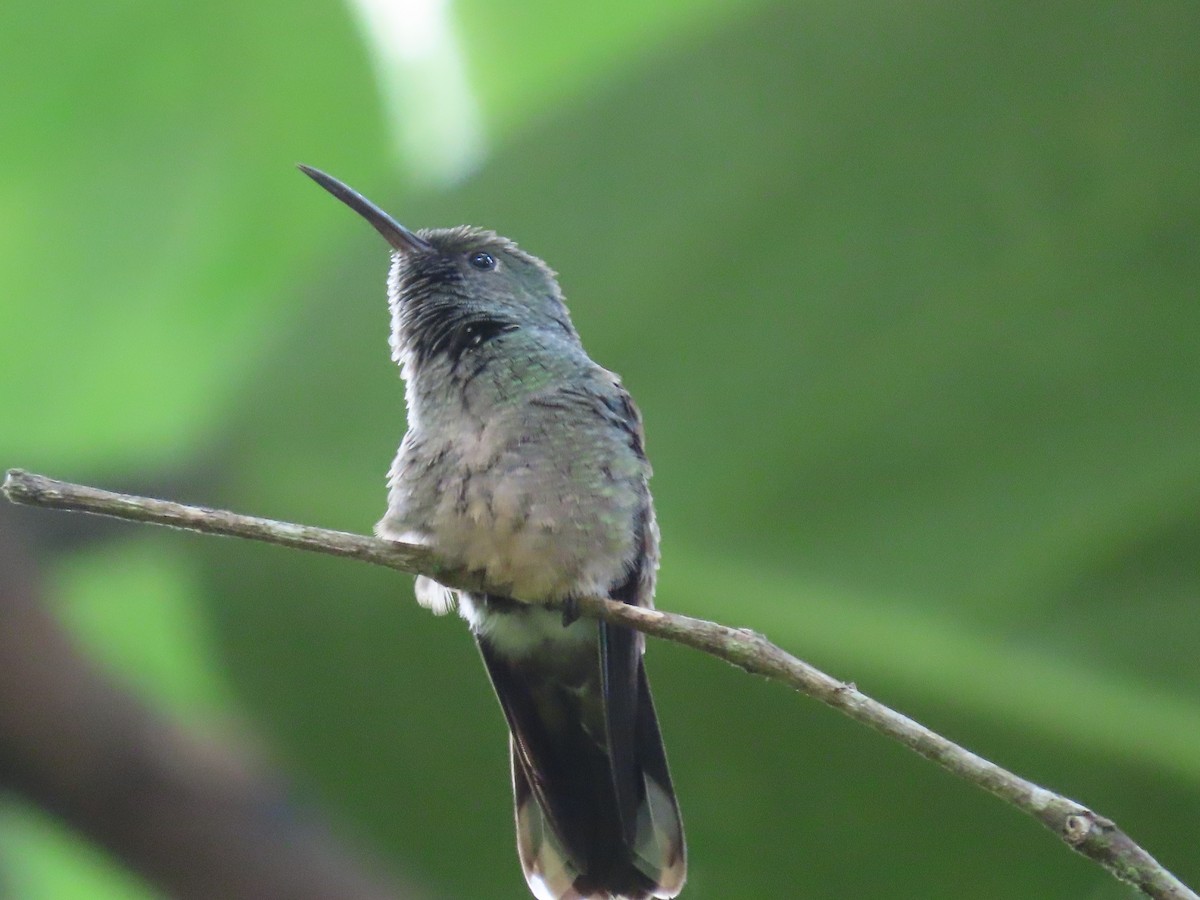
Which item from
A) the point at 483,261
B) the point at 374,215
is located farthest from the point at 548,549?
the point at 483,261

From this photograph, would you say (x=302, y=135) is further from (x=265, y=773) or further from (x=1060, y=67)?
(x=1060, y=67)

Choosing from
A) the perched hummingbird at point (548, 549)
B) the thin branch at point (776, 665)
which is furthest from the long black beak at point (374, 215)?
the thin branch at point (776, 665)

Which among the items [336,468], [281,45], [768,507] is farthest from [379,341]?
[768,507]

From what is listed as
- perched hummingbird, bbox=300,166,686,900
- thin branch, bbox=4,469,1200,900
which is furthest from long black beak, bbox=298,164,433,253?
thin branch, bbox=4,469,1200,900

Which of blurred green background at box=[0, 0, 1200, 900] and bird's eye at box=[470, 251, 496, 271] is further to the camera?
bird's eye at box=[470, 251, 496, 271]

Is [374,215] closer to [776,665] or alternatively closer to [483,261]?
[483,261]

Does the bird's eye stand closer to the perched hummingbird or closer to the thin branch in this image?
the perched hummingbird
